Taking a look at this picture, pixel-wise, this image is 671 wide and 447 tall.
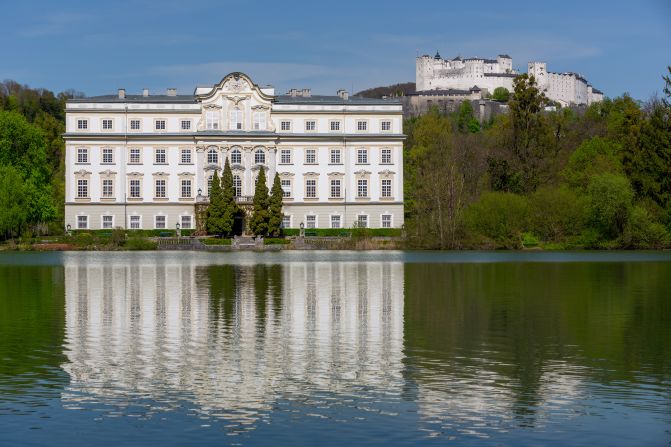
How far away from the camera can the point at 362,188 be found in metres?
81.2

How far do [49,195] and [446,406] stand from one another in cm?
6438

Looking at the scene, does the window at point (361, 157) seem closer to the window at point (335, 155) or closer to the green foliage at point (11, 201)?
the window at point (335, 155)

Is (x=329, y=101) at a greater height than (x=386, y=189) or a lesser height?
greater

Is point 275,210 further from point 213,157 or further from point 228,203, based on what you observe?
point 213,157

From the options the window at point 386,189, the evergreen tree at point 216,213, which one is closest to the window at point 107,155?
the evergreen tree at point 216,213

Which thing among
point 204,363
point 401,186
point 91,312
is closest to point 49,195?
point 401,186

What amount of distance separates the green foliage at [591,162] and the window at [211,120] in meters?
26.5

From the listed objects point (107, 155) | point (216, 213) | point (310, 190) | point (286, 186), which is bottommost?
point (216, 213)

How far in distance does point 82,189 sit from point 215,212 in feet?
40.5

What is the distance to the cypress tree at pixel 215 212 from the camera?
242 ft

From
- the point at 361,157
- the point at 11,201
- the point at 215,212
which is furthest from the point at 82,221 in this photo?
the point at 361,157

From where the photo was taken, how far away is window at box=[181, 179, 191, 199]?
7994cm

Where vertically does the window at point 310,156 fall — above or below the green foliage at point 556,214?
above

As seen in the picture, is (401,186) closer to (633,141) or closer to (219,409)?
(633,141)
